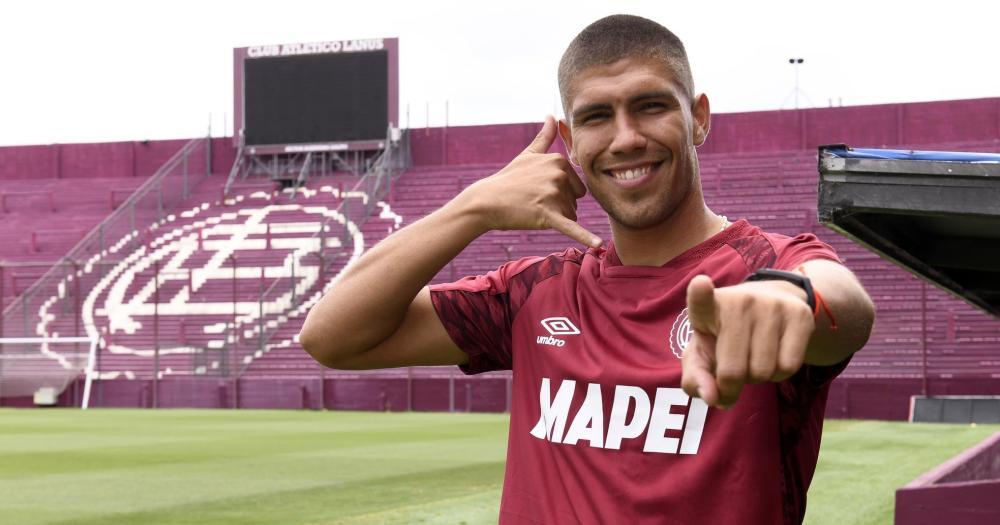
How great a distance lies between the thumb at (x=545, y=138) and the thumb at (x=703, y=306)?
1.21 metres

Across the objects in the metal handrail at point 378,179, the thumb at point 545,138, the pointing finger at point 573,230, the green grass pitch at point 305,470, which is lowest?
the green grass pitch at point 305,470

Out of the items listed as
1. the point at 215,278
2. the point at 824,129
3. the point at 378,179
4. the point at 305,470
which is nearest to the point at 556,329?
the point at 305,470

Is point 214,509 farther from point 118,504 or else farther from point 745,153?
point 745,153

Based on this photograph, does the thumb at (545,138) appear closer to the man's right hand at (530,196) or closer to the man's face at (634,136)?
the man's right hand at (530,196)

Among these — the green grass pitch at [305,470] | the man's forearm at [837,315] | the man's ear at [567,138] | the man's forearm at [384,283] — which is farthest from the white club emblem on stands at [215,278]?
the man's forearm at [837,315]

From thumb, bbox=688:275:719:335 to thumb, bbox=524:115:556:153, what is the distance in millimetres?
1215

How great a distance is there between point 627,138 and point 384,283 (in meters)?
0.65

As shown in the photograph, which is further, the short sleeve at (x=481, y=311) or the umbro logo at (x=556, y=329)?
the short sleeve at (x=481, y=311)

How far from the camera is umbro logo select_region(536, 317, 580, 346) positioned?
9.21ft

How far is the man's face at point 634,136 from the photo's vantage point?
2637mm

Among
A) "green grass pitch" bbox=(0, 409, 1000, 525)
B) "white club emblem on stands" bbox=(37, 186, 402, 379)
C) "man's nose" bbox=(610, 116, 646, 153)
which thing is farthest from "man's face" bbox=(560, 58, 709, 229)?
"white club emblem on stands" bbox=(37, 186, 402, 379)

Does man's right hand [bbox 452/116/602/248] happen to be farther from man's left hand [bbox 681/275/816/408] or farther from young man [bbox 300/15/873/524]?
man's left hand [bbox 681/275/816/408]

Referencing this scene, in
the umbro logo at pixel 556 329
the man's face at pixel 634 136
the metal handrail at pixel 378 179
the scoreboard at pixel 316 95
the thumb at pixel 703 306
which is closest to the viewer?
the thumb at pixel 703 306

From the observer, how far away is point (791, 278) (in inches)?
78.7
